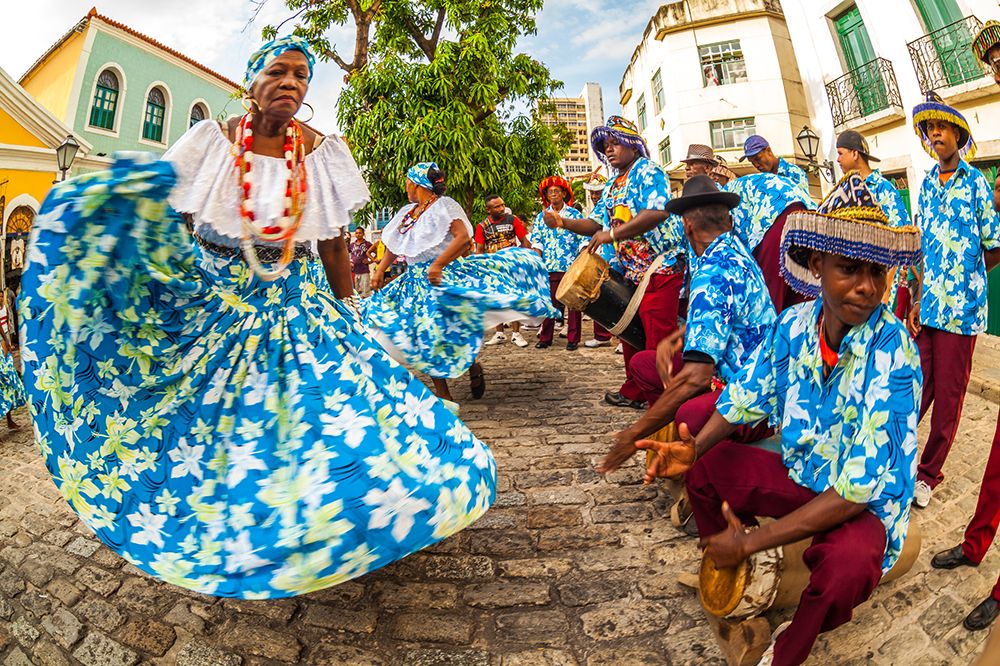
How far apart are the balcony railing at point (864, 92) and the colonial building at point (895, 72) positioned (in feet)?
0.07

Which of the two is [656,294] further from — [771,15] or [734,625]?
[771,15]

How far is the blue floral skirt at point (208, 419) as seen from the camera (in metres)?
1.74

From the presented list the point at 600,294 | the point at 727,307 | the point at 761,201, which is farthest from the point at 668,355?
the point at 761,201

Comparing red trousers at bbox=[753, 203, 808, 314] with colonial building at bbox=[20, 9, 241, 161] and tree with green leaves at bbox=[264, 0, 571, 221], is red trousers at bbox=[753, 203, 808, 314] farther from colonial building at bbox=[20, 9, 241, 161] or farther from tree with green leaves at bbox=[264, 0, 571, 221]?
colonial building at bbox=[20, 9, 241, 161]

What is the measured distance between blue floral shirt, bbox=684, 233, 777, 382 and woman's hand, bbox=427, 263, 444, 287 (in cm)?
238

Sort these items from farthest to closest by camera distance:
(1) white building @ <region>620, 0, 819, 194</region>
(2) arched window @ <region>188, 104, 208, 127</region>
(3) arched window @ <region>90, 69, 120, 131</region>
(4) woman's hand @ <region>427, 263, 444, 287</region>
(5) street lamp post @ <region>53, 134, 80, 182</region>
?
(2) arched window @ <region>188, 104, 208, 127</region> < (1) white building @ <region>620, 0, 819, 194</region> < (3) arched window @ <region>90, 69, 120, 131</region> < (5) street lamp post @ <region>53, 134, 80, 182</region> < (4) woman's hand @ <region>427, 263, 444, 287</region>

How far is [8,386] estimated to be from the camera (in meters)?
4.66

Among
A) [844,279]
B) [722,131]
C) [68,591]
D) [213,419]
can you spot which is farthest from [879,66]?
[68,591]

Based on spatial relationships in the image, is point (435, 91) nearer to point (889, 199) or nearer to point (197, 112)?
point (889, 199)

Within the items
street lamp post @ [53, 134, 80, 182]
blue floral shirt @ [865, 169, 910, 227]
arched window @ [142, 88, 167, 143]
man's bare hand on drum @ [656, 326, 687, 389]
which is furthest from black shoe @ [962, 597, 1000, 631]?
arched window @ [142, 88, 167, 143]

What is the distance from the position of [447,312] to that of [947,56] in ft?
36.8

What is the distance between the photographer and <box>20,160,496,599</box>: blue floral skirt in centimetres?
174

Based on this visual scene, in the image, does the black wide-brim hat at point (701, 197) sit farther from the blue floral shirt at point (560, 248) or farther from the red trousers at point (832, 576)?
the blue floral shirt at point (560, 248)

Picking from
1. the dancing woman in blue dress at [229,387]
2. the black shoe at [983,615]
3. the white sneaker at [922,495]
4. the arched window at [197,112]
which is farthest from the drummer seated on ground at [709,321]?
the arched window at [197,112]
